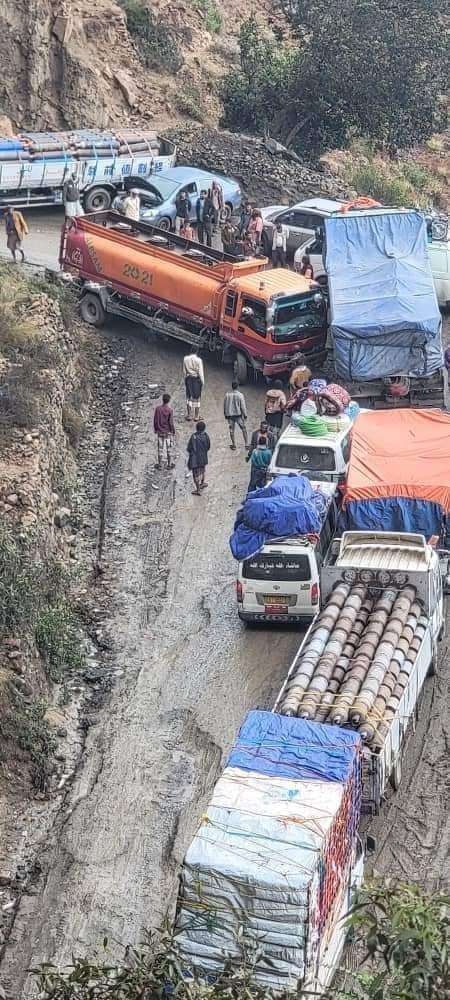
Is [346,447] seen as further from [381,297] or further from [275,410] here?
[381,297]

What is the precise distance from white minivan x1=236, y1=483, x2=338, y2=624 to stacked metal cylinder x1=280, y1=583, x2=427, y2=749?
96cm

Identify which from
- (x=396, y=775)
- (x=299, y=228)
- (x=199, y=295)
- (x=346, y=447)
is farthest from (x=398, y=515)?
(x=299, y=228)

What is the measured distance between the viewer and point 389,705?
14.2 metres

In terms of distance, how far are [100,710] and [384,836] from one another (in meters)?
4.13

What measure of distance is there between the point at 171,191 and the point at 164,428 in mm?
11093

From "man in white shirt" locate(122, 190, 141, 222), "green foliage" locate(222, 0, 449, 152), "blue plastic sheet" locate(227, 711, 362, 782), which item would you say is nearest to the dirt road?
"blue plastic sheet" locate(227, 711, 362, 782)

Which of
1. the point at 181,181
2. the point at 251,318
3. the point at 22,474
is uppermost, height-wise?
the point at 181,181

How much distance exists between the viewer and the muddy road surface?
525 inches

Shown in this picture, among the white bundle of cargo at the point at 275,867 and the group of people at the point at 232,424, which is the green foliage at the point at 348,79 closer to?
the group of people at the point at 232,424

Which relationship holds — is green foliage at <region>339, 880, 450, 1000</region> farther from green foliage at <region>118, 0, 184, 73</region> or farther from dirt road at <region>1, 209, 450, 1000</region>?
green foliage at <region>118, 0, 184, 73</region>

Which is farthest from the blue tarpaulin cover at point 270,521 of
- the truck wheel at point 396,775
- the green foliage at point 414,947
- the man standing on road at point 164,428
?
the green foliage at point 414,947

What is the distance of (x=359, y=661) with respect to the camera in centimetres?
1482

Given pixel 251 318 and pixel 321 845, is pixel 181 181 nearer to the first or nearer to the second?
pixel 251 318

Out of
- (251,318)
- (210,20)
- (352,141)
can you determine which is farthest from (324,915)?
(210,20)
